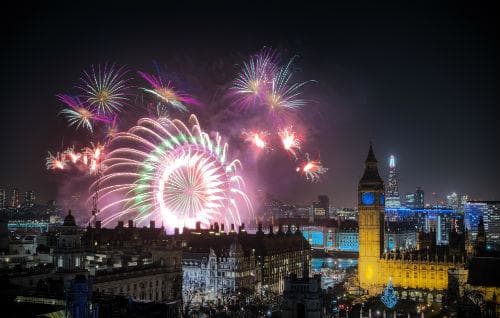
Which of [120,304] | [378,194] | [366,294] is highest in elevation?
[378,194]

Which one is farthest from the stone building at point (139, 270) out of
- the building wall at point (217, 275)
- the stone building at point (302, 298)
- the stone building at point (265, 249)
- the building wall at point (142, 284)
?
the stone building at point (302, 298)

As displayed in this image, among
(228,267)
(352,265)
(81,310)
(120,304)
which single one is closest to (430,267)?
(228,267)

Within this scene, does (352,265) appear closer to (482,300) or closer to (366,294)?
(366,294)

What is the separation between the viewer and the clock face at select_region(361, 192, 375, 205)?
107500 millimetres

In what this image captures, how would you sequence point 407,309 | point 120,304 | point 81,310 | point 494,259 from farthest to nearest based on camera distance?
point 494,259, point 407,309, point 120,304, point 81,310

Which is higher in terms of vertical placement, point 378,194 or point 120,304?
point 378,194

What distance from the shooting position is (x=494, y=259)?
270 feet

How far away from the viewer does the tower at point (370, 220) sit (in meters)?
103

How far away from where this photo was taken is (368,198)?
107938 millimetres

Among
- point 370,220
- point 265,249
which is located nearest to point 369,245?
point 370,220

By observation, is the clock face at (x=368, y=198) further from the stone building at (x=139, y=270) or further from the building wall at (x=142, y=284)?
the building wall at (x=142, y=284)

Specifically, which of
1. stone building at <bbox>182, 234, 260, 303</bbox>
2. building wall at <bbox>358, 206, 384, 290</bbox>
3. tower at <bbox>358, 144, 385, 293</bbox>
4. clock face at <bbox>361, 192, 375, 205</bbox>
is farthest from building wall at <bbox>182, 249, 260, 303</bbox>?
clock face at <bbox>361, 192, 375, 205</bbox>

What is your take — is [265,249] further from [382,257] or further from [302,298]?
[302,298]

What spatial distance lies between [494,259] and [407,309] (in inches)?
858
